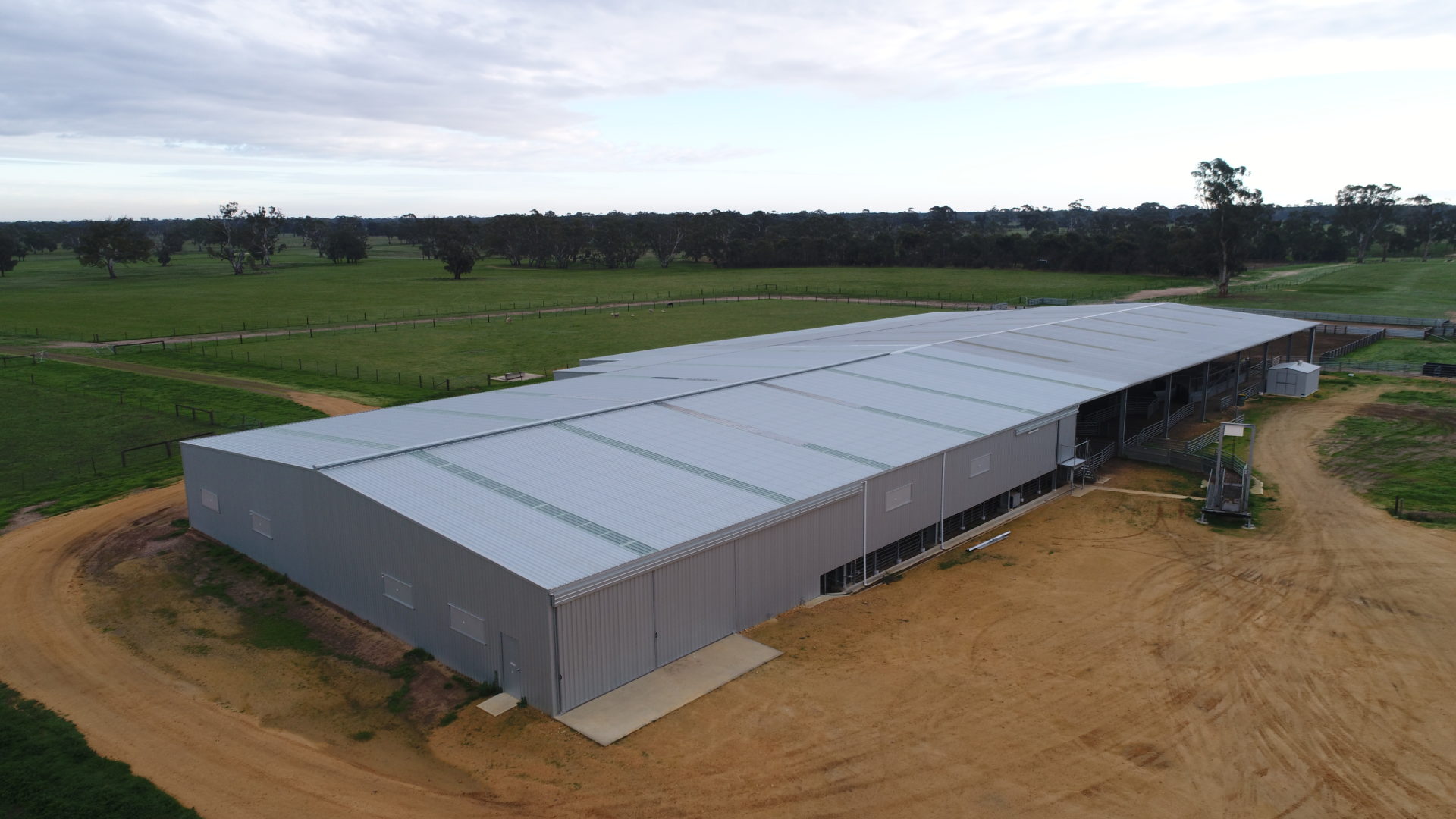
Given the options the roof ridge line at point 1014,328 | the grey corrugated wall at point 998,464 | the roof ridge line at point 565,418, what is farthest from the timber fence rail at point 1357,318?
the roof ridge line at point 565,418

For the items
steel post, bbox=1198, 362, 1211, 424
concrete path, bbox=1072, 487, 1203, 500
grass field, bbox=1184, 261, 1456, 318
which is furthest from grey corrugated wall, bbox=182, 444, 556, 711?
grass field, bbox=1184, 261, 1456, 318

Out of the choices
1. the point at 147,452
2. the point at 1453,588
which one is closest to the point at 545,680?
the point at 1453,588

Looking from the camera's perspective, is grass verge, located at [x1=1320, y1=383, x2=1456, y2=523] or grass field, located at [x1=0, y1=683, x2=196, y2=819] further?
grass verge, located at [x1=1320, y1=383, x2=1456, y2=523]

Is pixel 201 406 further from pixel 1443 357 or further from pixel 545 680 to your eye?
pixel 1443 357

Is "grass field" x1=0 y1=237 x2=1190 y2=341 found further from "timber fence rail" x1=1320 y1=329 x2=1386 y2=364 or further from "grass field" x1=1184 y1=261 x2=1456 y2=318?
"timber fence rail" x1=1320 y1=329 x2=1386 y2=364

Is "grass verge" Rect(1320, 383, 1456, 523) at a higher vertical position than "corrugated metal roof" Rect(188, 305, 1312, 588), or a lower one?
lower

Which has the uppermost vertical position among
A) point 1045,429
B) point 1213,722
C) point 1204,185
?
point 1204,185

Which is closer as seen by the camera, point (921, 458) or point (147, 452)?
point (921, 458)
